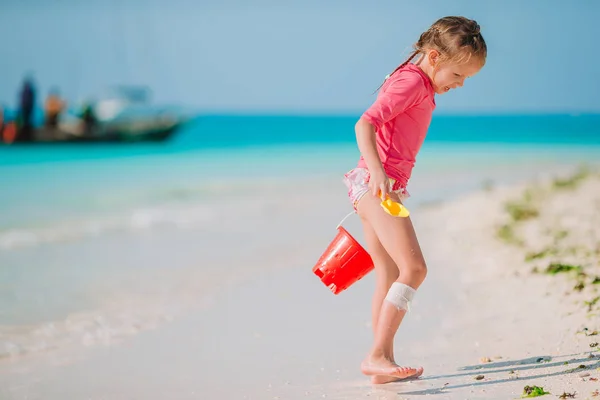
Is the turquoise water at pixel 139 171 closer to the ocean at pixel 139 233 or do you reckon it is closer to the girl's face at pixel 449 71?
the ocean at pixel 139 233

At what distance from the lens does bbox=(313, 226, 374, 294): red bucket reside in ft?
9.57

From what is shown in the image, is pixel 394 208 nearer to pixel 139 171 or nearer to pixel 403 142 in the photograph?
pixel 403 142

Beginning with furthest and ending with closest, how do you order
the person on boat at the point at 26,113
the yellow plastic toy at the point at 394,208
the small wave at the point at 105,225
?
1. the person on boat at the point at 26,113
2. the small wave at the point at 105,225
3. the yellow plastic toy at the point at 394,208

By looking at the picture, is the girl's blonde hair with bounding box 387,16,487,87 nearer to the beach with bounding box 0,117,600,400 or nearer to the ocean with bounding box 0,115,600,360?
the beach with bounding box 0,117,600,400

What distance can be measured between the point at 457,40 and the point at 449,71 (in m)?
0.12

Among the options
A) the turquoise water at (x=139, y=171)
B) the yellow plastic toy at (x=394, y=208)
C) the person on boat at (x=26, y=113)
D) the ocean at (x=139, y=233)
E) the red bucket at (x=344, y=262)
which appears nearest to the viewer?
the yellow plastic toy at (x=394, y=208)

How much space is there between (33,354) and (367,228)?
1.85m

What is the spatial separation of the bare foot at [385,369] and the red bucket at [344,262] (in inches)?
12.6

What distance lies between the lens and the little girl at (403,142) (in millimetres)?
2703

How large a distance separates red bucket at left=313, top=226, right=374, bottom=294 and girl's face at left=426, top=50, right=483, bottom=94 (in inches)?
27.5

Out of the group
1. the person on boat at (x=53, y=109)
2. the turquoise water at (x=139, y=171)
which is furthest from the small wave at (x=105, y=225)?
the person on boat at (x=53, y=109)

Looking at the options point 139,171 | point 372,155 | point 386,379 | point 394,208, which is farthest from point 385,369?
point 139,171

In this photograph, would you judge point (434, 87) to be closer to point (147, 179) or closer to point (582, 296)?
point (582, 296)

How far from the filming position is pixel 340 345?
3.46 metres
